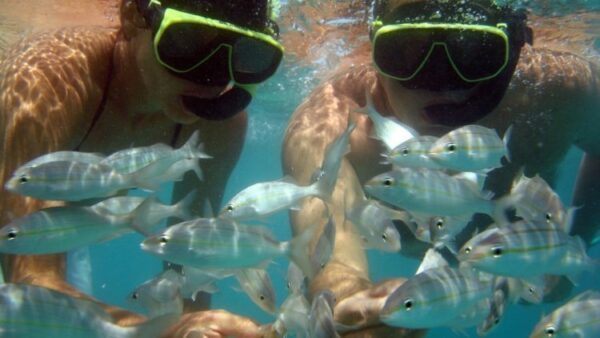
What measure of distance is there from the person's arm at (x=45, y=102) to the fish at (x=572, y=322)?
2.90 meters

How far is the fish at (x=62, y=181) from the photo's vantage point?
241 cm

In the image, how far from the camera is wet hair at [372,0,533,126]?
3.61 metres

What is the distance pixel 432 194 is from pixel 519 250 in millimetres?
536

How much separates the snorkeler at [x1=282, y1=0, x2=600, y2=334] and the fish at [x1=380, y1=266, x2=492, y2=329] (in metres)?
0.17

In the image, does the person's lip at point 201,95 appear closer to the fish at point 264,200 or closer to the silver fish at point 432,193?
the fish at point 264,200

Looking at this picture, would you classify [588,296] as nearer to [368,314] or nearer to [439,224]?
[439,224]

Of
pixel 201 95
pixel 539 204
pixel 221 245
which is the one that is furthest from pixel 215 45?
pixel 539 204

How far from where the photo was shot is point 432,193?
2.66 m

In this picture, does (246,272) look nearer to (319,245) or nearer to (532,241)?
(319,245)

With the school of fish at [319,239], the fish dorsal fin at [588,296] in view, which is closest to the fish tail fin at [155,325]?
the school of fish at [319,239]

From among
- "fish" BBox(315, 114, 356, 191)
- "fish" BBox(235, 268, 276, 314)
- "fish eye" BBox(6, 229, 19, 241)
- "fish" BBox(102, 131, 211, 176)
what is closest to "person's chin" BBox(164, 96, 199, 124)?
"fish" BBox(102, 131, 211, 176)

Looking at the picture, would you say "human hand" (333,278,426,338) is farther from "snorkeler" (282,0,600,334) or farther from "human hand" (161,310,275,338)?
"human hand" (161,310,275,338)

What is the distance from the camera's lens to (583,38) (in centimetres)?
1134

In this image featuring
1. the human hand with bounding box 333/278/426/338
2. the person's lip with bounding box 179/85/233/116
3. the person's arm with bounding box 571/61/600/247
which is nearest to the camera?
the human hand with bounding box 333/278/426/338
